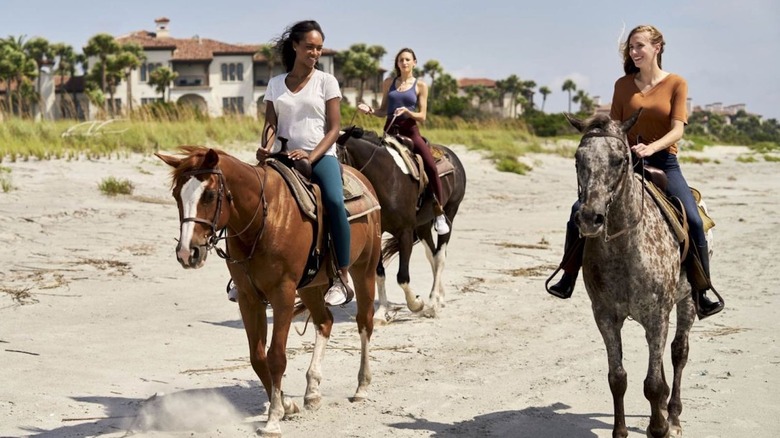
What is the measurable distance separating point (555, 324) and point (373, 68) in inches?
2747

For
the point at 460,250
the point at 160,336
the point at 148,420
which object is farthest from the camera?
the point at 460,250

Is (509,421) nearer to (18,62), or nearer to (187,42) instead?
(18,62)

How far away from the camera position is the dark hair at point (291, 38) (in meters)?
6.70

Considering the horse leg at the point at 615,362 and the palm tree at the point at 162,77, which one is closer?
the horse leg at the point at 615,362

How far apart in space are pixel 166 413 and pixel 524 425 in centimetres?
243

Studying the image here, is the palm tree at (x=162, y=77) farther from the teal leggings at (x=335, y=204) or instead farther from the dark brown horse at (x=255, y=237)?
the dark brown horse at (x=255, y=237)

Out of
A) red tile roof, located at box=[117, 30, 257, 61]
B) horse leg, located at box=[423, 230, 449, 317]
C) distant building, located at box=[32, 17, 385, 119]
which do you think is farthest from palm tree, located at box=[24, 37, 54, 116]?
horse leg, located at box=[423, 230, 449, 317]

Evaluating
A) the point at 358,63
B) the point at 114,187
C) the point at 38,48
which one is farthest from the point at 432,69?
the point at 114,187

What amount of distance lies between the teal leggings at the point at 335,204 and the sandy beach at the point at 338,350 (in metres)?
1.18

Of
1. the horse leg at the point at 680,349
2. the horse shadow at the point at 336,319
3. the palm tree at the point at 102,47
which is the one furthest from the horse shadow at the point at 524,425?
the palm tree at the point at 102,47

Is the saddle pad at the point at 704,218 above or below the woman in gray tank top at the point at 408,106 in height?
below

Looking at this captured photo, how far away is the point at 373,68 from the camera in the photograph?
7800 cm

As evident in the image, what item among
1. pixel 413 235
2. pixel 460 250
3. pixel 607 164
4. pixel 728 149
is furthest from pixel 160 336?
pixel 728 149

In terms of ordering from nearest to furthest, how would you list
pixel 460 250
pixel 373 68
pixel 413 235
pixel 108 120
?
pixel 413 235 → pixel 460 250 → pixel 108 120 → pixel 373 68
